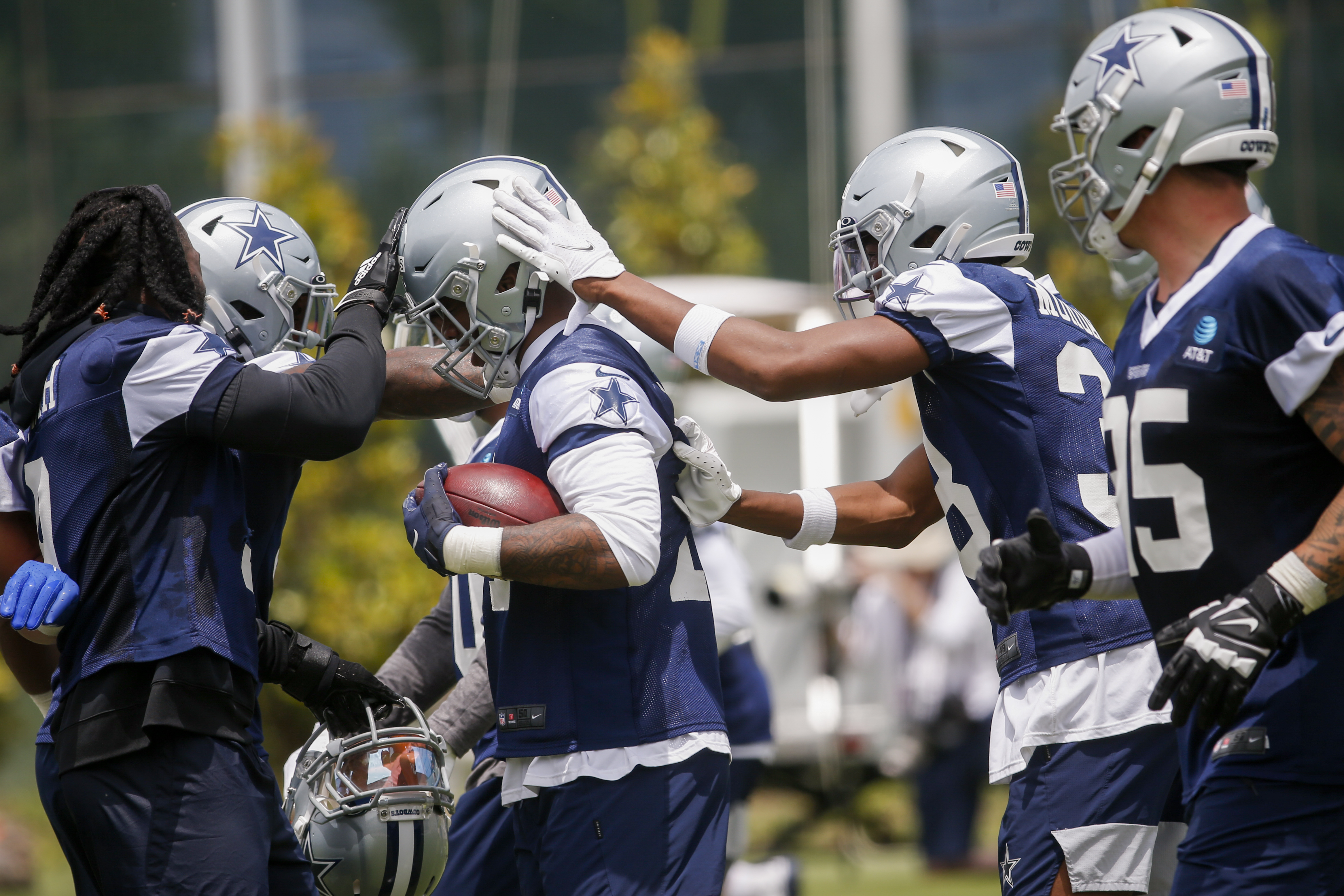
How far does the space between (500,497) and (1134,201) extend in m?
1.61

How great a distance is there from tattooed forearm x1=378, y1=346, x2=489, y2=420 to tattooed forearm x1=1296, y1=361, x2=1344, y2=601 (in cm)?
238

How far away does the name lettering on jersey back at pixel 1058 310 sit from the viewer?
3846mm

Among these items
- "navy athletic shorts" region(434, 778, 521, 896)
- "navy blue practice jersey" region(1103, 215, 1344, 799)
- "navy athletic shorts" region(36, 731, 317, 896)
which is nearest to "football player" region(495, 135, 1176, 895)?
"navy blue practice jersey" region(1103, 215, 1344, 799)

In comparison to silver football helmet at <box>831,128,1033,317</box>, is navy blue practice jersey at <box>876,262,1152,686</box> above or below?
below

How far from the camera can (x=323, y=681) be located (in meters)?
4.04

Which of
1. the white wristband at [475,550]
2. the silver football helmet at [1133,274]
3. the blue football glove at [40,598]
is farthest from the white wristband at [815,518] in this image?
the silver football helmet at [1133,274]

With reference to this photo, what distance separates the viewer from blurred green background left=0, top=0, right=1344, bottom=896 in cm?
1330

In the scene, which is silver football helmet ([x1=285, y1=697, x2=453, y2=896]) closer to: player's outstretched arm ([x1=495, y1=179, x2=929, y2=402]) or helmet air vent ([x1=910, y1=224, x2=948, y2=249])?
player's outstretched arm ([x1=495, y1=179, x2=929, y2=402])

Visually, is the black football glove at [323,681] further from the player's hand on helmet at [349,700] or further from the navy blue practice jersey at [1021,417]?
the navy blue practice jersey at [1021,417]

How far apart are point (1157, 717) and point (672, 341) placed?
1543mm

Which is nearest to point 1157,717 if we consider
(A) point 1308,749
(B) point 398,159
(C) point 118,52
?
(A) point 1308,749

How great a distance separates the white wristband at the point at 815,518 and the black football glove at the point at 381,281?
1312 mm

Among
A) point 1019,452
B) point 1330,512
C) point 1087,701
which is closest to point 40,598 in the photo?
point 1019,452

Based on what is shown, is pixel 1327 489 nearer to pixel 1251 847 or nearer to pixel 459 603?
pixel 1251 847
